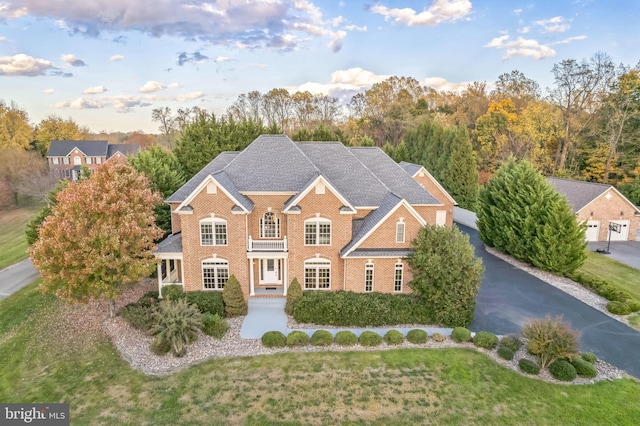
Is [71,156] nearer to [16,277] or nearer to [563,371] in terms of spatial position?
[16,277]

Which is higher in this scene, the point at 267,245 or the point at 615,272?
the point at 267,245

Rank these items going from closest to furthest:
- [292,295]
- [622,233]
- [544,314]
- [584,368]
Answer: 1. [584,368]
2. [292,295]
3. [544,314]
4. [622,233]

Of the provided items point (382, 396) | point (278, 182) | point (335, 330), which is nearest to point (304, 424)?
point (382, 396)

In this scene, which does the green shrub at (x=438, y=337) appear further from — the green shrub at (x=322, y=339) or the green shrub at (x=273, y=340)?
the green shrub at (x=273, y=340)

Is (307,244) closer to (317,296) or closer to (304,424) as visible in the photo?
(317,296)

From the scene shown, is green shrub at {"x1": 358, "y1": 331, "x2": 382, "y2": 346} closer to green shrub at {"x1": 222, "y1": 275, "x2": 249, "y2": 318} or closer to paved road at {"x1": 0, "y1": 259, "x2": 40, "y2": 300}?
green shrub at {"x1": 222, "y1": 275, "x2": 249, "y2": 318}

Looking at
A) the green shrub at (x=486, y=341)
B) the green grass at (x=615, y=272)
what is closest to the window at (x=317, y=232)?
the green shrub at (x=486, y=341)

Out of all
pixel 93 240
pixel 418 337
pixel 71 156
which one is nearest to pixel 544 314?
pixel 418 337
